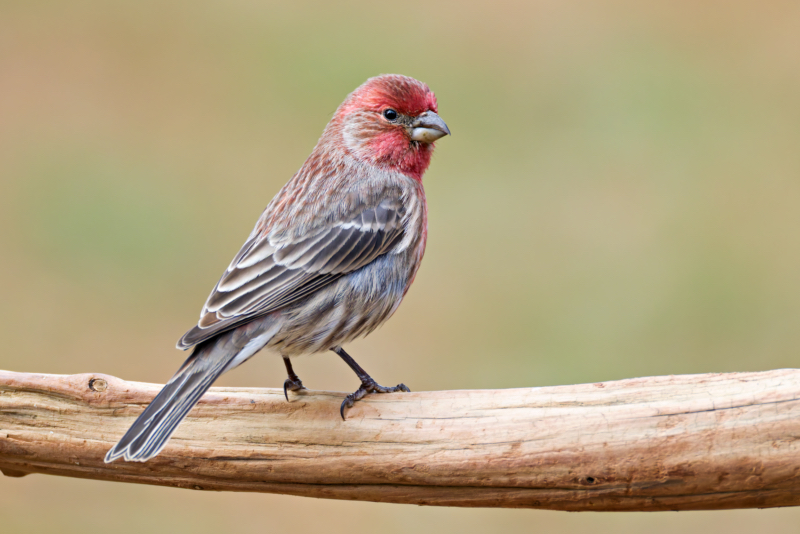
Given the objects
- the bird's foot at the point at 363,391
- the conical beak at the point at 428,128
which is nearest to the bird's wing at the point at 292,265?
the conical beak at the point at 428,128

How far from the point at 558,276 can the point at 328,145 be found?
110 inches

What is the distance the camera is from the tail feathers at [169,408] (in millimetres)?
2449

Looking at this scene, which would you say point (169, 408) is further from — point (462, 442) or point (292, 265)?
point (462, 442)

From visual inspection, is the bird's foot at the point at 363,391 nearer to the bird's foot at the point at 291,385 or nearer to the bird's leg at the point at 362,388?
the bird's leg at the point at 362,388

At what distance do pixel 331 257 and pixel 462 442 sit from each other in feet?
2.65

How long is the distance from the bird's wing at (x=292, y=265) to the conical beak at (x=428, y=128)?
11.6 inches

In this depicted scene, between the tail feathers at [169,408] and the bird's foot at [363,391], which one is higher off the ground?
the tail feathers at [169,408]

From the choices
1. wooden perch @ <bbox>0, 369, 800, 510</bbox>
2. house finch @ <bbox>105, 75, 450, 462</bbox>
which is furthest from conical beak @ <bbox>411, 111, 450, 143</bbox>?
wooden perch @ <bbox>0, 369, 800, 510</bbox>

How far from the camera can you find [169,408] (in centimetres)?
254

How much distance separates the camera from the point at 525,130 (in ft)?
21.6

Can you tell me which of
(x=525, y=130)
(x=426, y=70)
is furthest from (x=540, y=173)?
(x=426, y=70)

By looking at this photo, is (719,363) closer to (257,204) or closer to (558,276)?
(558,276)

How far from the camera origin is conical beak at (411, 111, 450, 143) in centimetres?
330

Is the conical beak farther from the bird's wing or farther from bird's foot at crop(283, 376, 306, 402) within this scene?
bird's foot at crop(283, 376, 306, 402)
